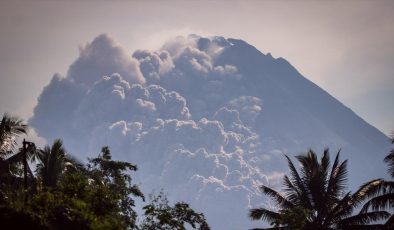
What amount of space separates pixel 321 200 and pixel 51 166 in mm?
14324

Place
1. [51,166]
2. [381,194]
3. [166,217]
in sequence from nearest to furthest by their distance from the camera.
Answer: [166,217], [51,166], [381,194]

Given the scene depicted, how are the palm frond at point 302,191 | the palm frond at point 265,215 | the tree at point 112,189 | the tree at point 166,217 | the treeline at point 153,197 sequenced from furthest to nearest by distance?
1. the palm frond at point 302,191
2. the palm frond at point 265,215
3. the tree at point 166,217
4. the treeline at point 153,197
5. the tree at point 112,189

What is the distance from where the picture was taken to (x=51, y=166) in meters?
30.4

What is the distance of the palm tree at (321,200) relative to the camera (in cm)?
3209

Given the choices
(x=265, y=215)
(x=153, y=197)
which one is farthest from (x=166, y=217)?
(x=265, y=215)

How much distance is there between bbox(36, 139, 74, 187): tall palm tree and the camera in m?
30.3

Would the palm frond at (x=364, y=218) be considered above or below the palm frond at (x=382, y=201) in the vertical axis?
below

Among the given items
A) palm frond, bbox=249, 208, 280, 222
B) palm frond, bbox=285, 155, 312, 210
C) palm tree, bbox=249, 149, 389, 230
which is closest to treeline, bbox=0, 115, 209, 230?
palm frond, bbox=249, 208, 280, 222

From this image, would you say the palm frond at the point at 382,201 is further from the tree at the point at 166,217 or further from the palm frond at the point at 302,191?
the tree at the point at 166,217

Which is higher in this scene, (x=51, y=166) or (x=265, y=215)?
(x=51, y=166)

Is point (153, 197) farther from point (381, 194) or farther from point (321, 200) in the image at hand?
point (381, 194)

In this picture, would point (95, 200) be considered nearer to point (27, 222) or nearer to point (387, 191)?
point (27, 222)

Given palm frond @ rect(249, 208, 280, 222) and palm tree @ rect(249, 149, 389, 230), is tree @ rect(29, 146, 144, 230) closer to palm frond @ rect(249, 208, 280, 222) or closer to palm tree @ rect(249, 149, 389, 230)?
palm frond @ rect(249, 208, 280, 222)

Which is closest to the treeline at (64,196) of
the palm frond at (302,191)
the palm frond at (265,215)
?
the palm frond at (265,215)
